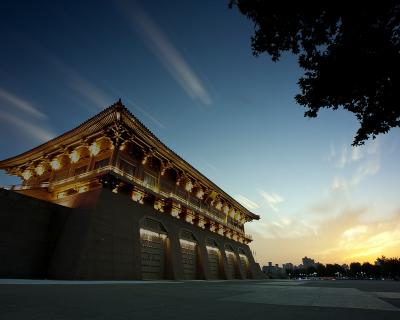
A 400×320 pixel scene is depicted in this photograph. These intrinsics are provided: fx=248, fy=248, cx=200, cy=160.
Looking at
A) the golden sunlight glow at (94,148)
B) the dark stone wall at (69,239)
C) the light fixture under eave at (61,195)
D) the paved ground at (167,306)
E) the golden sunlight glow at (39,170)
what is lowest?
the paved ground at (167,306)

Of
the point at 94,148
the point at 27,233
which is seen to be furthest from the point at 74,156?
the point at 27,233

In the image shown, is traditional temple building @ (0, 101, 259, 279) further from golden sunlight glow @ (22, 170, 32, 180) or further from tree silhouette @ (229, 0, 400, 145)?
tree silhouette @ (229, 0, 400, 145)

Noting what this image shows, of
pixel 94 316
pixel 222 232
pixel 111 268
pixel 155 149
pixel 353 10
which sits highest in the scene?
pixel 155 149

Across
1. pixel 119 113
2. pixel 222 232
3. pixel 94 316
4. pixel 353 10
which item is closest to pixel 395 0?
pixel 353 10

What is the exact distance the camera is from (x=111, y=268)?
13.5 meters

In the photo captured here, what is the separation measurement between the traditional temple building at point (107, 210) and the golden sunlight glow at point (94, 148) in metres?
0.08

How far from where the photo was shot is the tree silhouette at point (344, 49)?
570cm

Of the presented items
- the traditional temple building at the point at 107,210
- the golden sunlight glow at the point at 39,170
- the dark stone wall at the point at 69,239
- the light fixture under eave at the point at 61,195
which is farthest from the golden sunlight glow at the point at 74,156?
the dark stone wall at the point at 69,239

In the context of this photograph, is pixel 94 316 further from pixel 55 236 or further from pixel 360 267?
pixel 360 267

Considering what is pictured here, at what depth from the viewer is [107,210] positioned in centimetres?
1495

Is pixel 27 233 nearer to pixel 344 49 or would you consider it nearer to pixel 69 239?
pixel 69 239

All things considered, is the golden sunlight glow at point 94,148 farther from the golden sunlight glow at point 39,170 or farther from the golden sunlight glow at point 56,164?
the golden sunlight glow at point 39,170

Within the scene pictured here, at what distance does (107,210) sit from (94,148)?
5.14 m

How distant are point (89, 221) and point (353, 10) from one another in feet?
46.7
